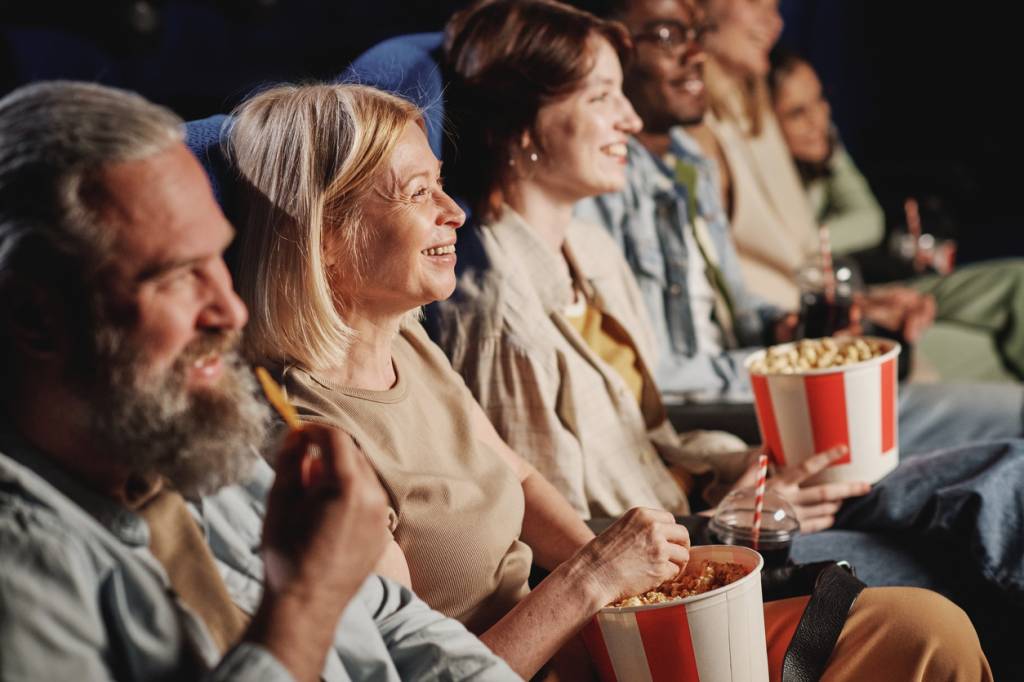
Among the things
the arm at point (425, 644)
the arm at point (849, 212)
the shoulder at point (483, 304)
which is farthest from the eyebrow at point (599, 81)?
the arm at point (849, 212)

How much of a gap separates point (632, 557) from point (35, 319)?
675 mm

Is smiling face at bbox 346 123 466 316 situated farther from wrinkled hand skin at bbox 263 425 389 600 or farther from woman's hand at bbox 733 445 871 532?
woman's hand at bbox 733 445 871 532

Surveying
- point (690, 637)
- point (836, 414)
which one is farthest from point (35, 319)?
point (836, 414)

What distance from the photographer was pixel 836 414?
5.63 ft

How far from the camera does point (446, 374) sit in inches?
58.7

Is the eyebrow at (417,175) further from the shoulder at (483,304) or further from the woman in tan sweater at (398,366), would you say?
the shoulder at (483,304)

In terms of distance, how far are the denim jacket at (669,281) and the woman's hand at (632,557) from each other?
98 centimetres

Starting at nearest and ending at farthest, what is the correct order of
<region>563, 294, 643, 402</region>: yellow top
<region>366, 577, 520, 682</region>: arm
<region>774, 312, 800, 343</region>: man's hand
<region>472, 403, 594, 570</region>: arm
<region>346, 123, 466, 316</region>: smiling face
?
<region>366, 577, 520, 682</region>: arm
<region>346, 123, 466, 316</region>: smiling face
<region>472, 403, 594, 570</region>: arm
<region>563, 294, 643, 402</region>: yellow top
<region>774, 312, 800, 343</region>: man's hand

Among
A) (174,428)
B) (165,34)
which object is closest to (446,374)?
(174,428)

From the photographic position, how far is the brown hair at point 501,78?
1.90 metres

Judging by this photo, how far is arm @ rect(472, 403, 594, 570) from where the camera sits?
149cm

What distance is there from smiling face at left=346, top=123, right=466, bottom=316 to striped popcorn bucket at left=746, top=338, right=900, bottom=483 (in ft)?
2.06

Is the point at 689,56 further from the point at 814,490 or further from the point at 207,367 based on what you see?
the point at 207,367

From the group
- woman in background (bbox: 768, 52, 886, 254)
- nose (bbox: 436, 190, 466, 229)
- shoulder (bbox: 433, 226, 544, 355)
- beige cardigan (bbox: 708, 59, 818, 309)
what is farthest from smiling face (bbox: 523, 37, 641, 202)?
woman in background (bbox: 768, 52, 886, 254)
